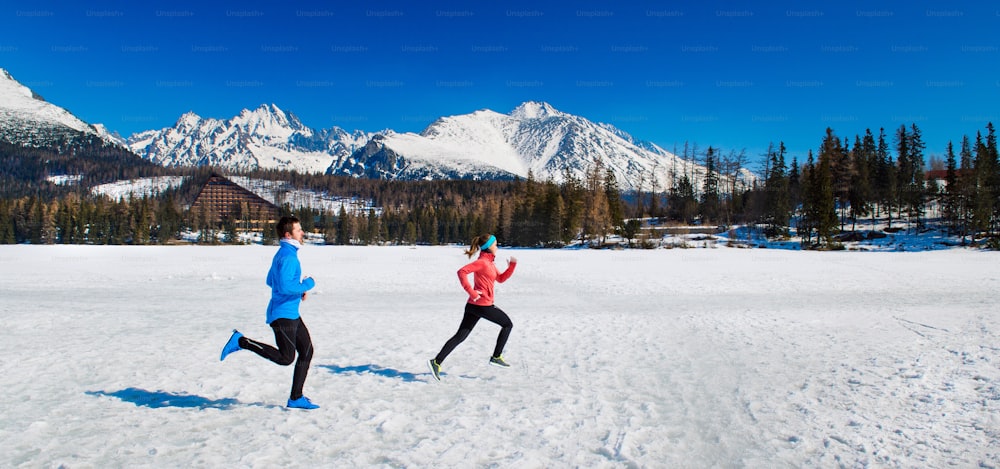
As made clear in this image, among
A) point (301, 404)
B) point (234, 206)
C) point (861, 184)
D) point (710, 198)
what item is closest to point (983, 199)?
point (861, 184)

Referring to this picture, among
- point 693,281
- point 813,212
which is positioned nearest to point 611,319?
point 693,281

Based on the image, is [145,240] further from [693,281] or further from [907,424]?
[907,424]

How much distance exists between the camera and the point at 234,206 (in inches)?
6496

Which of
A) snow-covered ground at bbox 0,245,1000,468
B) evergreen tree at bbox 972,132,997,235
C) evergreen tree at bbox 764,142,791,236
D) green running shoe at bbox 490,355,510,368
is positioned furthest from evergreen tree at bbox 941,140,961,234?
green running shoe at bbox 490,355,510,368

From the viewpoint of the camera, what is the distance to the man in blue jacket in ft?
18.7

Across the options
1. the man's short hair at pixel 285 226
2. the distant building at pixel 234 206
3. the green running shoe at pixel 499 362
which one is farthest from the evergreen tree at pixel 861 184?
the distant building at pixel 234 206

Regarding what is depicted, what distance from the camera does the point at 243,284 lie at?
22.3 metres

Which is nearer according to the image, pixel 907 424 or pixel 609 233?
pixel 907 424

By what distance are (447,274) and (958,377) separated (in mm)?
22863

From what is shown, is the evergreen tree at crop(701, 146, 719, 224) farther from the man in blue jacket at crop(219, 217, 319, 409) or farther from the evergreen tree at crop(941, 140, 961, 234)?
the man in blue jacket at crop(219, 217, 319, 409)

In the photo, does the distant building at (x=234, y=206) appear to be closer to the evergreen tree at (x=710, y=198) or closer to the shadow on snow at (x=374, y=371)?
the evergreen tree at (x=710, y=198)

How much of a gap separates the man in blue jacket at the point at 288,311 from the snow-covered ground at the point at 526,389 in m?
0.68

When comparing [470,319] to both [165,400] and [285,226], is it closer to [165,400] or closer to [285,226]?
[285,226]

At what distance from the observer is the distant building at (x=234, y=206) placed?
155375 millimetres
